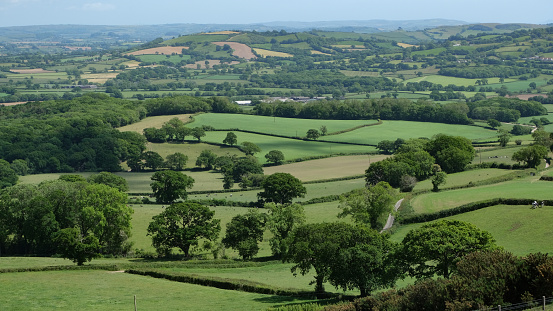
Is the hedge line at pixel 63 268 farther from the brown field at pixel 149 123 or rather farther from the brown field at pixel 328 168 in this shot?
the brown field at pixel 149 123

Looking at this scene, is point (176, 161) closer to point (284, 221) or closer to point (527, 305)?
point (284, 221)

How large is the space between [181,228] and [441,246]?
1051 inches

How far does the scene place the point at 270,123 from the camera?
159 m

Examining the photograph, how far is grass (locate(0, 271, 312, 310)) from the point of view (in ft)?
133

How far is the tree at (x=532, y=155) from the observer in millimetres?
89000

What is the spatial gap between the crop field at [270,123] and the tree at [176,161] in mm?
34453

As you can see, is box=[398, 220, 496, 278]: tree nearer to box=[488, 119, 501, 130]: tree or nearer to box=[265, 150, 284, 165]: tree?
box=[265, 150, 284, 165]: tree

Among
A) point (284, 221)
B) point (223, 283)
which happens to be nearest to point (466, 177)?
point (284, 221)

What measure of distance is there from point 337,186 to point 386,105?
81102mm

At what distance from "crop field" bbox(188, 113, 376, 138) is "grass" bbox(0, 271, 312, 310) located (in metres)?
98.0

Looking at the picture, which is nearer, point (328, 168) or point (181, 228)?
point (181, 228)

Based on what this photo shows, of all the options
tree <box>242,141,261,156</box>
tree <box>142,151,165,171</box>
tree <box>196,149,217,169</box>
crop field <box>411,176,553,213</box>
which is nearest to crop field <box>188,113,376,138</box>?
Result: tree <box>242,141,261,156</box>

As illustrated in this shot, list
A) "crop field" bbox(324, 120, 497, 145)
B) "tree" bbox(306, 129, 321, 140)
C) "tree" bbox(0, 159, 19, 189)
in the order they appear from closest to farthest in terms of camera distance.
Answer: "tree" bbox(0, 159, 19, 189), "crop field" bbox(324, 120, 497, 145), "tree" bbox(306, 129, 321, 140)

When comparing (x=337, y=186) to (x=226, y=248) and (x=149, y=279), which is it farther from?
(x=149, y=279)
